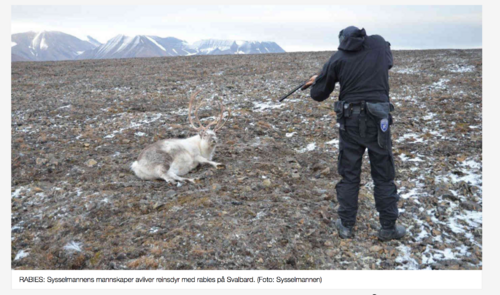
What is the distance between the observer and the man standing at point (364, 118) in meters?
4.55

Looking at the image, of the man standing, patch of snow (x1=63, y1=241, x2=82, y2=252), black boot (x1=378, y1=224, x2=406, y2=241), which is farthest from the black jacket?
patch of snow (x1=63, y1=241, x2=82, y2=252)

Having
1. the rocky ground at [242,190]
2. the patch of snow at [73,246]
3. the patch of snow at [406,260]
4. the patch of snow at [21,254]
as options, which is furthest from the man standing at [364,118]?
the patch of snow at [21,254]

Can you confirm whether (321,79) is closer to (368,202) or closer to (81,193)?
(368,202)

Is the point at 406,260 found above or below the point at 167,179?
below

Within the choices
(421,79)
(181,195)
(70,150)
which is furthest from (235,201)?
(421,79)

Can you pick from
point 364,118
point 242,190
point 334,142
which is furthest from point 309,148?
point 364,118

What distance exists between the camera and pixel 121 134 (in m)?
9.36

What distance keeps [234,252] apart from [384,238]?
6.98 ft

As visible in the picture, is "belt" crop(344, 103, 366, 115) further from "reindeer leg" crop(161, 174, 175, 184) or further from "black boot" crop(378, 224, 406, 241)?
"reindeer leg" crop(161, 174, 175, 184)

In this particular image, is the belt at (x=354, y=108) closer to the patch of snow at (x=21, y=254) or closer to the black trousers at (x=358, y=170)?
the black trousers at (x=358, y=170)

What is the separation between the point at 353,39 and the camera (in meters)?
4.49

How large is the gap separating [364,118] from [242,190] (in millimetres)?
2584

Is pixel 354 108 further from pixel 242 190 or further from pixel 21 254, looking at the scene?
pixel 21 254

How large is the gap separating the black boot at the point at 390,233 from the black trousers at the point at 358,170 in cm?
6
